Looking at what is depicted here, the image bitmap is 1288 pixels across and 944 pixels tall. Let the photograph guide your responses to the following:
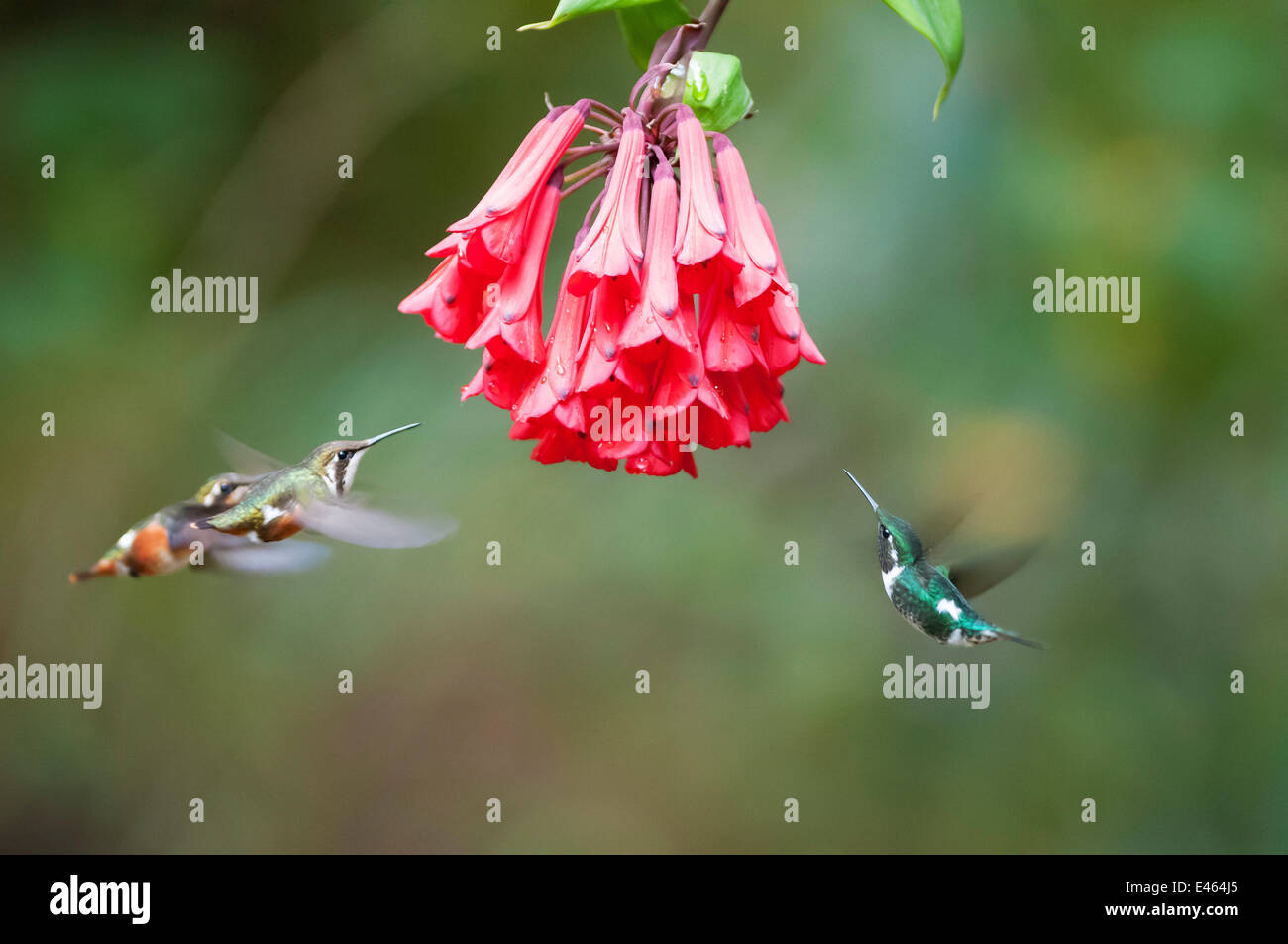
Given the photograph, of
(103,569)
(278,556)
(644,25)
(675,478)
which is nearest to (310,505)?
(278,556)

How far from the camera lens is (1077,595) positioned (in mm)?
3188

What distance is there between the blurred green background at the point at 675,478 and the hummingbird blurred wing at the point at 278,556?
123cm

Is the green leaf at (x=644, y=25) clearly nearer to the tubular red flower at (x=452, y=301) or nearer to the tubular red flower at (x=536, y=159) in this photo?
the tubular red flower at (x=536, y=159)

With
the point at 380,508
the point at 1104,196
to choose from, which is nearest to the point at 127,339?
the point at 380,508

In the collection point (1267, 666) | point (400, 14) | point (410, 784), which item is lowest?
point (410, 784)

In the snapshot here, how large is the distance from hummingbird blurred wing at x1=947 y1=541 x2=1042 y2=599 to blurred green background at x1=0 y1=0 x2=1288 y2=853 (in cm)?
82

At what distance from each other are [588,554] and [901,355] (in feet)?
3.81

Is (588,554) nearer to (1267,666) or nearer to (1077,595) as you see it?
(1077,595)

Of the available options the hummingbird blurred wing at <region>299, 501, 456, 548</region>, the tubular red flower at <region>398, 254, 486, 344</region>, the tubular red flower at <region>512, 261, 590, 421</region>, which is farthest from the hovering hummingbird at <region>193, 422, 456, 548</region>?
the tubular red flower at <region>512, 261, 590, 421</region>

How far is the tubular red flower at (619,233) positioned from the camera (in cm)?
143

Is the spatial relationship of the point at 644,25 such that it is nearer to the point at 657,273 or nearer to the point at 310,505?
the point at 657,273

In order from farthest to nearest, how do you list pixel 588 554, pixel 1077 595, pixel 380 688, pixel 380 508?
pixel 380 688 < pixel 588 554 < pixel 1077 595 < pixel 380 508

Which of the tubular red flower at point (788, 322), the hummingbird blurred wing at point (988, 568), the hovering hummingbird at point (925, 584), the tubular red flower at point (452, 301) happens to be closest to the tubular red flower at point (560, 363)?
the tubular red flower at point (452, 301)

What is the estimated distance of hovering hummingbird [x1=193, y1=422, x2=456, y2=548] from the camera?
1736mm
